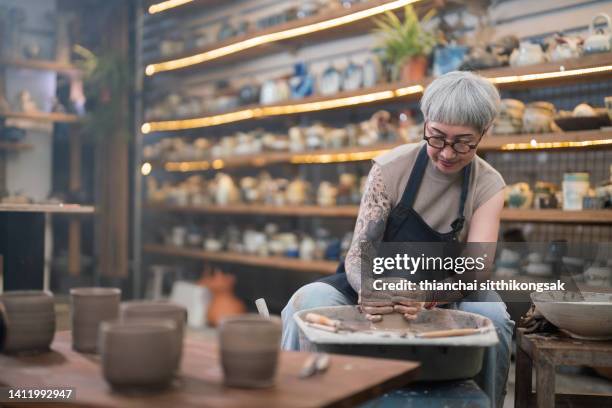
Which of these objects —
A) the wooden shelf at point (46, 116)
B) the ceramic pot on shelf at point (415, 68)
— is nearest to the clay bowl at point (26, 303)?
the ceramic pot on shelf at point (415, 68)

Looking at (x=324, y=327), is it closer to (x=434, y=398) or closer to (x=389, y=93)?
(x=434, y=398)

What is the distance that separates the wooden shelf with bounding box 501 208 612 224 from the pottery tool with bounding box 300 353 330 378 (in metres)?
2.23

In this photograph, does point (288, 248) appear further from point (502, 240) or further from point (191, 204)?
point (502, 240)

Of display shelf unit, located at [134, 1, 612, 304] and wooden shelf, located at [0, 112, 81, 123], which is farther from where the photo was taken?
wooden shelf, located at [0, 112, 81, 123]

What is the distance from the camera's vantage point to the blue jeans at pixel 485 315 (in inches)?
73.5

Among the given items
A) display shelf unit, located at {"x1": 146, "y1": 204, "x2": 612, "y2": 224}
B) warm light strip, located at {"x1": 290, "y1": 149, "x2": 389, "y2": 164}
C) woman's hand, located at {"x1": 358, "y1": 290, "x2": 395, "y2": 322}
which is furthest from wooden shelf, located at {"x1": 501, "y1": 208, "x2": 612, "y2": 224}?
woman's hand, located at {"x1": 358, "y1": 290, "x2": 395, "y2": 322}

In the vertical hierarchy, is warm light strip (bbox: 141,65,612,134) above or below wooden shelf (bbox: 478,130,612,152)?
above

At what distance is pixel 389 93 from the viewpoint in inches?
164

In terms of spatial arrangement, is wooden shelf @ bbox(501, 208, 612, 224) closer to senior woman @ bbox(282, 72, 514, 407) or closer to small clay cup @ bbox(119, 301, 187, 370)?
senior woman @ bbox(282, 72, 514, 407)

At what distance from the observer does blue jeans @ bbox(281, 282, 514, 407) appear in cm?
187

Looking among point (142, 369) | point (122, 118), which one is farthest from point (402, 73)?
point (142, 369)

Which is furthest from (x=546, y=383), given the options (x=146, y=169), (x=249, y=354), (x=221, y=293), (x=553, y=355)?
(x=146, y=169)

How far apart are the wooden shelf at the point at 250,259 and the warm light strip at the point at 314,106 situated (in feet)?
3.18

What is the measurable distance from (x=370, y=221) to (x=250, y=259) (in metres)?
3.03
